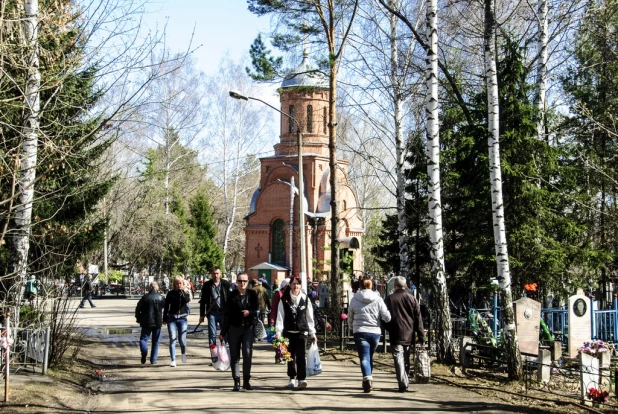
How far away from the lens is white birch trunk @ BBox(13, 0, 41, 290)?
31.7 ft

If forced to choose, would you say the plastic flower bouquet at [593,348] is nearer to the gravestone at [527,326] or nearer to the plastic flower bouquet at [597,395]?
the plastic flower bouquet at [597,395]

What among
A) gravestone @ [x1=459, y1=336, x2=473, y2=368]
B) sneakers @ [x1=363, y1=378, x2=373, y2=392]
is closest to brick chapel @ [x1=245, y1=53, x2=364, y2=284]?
gravestone @ [x1=459, y1=336, x2=473, y2=368]

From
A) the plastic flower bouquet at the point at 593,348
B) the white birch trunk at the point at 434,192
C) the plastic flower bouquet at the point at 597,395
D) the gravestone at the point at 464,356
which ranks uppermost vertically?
the white birch trunk at the point at 434,192

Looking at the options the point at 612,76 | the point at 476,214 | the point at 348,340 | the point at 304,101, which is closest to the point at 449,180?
the point at 476,214

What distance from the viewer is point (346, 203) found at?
51781mm

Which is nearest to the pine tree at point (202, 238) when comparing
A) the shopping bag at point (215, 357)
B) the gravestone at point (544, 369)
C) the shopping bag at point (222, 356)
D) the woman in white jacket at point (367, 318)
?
the shopping bag at point (215, 357)

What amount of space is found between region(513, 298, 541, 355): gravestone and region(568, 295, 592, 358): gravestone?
2.83ft

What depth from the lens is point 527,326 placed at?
1375cm

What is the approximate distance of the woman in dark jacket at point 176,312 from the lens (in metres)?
14.5

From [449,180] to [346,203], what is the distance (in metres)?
28.3

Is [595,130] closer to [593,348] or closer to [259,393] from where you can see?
[593,348]

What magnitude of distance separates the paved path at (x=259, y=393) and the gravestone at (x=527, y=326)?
2.53 meters

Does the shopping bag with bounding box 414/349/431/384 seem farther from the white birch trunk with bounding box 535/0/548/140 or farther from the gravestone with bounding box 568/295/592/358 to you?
the white birch trunk with bounding box 535/0/548/140

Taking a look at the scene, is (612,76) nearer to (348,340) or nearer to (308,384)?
(348,340)
